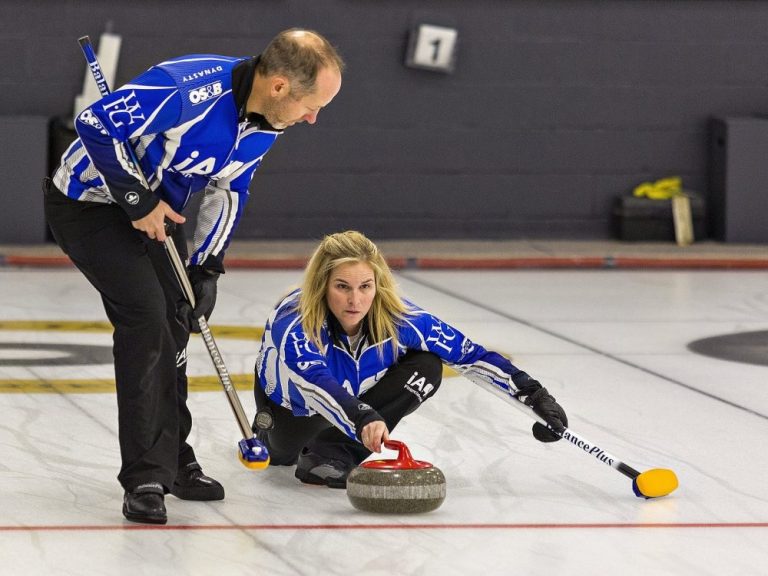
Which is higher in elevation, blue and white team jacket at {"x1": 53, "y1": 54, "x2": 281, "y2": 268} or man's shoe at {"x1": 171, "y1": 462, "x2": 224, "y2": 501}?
blue and white team jacket at {"x1": 53, "y1": 54, "x2": 281, "y2": 268}

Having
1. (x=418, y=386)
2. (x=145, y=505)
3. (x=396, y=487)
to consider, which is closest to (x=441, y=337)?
(x=418, y=386)

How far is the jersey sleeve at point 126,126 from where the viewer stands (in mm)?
4371

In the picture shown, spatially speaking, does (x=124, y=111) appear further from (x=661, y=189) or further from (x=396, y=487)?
(x=661, y=189)

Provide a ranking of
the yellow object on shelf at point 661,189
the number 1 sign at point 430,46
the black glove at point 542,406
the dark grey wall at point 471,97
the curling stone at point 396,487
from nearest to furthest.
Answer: the curling stone at point 396,487 → the black glove at point 542,406 → the dark grey wall at point 471,97 → the number 1 sign at point 430,46 → the yellow object on shelf at point 661,189

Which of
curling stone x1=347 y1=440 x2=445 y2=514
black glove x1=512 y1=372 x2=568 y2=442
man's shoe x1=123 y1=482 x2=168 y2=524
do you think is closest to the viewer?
man's shoe x1=123 y1=482 x2=168 y2=524

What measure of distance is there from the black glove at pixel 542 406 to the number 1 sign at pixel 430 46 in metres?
7.84

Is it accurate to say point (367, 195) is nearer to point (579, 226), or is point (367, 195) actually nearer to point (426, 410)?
point (579, 226)

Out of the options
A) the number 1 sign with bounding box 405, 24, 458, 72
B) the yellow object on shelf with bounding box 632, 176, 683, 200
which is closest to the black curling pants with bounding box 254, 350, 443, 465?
the number 1 sign with bounding box 405, 24, 458, 72

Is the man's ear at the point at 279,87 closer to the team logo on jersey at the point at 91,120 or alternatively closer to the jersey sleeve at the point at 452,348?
the team logo on jersey at the point at 91,120

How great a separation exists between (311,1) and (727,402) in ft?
22.4

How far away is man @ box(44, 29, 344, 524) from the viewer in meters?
4.40

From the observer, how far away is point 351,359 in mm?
5113

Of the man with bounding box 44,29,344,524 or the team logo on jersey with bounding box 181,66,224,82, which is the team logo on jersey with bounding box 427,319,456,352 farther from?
the team logo on jersey with bounding box 181,66,224,82

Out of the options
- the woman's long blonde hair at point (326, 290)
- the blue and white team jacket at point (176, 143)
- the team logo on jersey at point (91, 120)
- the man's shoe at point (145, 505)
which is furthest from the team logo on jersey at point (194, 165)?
the man's shoe at point (145, 505)
